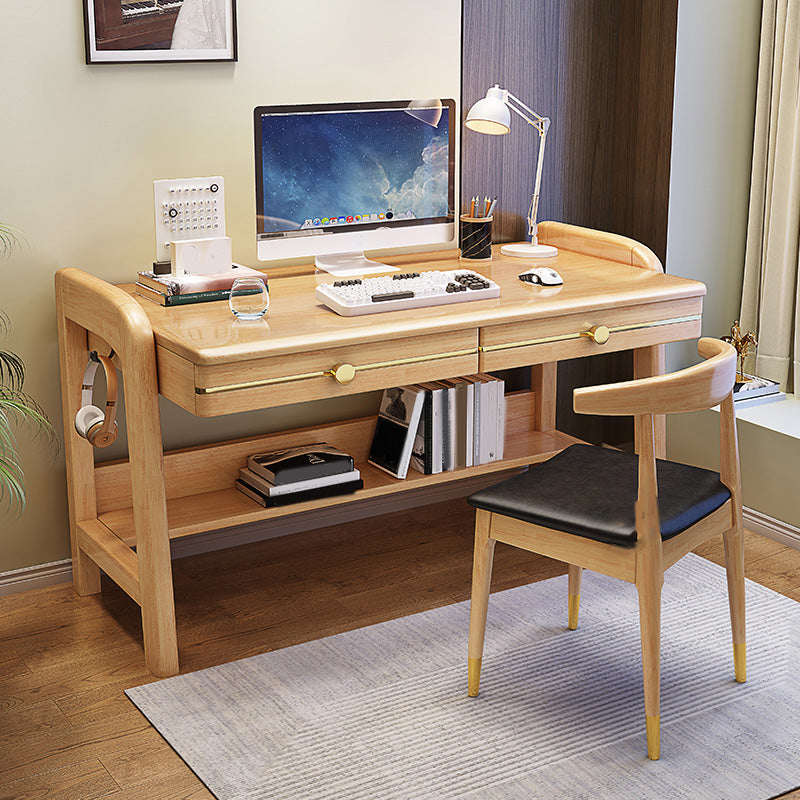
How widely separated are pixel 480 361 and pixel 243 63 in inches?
39.0

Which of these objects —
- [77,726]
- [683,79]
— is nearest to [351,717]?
[77,726]

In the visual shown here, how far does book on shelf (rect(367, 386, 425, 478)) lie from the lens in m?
2.78

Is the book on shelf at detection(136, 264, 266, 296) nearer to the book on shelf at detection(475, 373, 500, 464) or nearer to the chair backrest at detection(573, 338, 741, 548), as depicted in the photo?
the book on shelf at detection(475, 373, 500, 464)

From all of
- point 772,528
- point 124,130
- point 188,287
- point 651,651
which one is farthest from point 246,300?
point 772,528

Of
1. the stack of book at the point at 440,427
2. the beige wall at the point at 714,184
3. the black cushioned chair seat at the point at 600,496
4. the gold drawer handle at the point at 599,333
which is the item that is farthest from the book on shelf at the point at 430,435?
the beige wall at the point at 714,184

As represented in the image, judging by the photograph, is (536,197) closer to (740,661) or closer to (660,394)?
(660,394)

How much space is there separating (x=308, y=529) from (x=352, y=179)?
1028 millimetres

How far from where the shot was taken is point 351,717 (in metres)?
2.20

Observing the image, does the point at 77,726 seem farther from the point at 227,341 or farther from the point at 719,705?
the point at 719,705

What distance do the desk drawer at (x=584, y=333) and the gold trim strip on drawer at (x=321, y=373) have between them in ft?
0.23

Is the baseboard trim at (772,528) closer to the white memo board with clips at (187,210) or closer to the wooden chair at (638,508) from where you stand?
the wooden chair at (638,508)

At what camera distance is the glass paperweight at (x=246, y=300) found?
91.8 inches

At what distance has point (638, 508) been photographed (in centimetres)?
196

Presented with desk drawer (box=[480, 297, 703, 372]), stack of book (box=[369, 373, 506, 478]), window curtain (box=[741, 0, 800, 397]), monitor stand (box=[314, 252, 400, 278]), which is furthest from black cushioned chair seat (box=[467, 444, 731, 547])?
window curtain (box=[741, 0, 800, 397])
